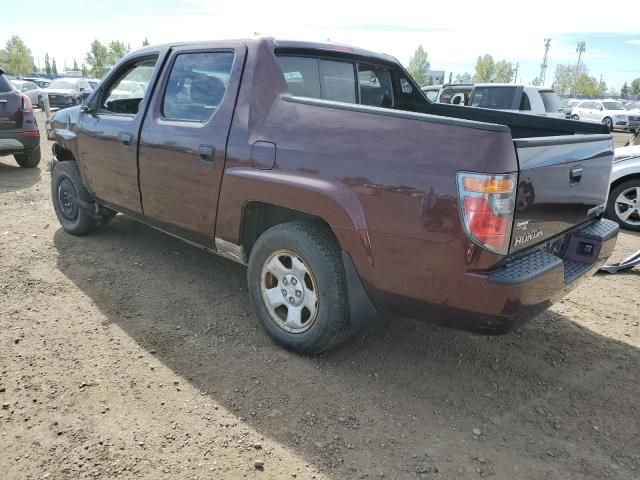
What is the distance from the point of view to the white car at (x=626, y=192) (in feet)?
20.8

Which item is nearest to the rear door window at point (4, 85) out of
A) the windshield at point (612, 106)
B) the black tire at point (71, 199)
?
the black tire at point (71, 199)

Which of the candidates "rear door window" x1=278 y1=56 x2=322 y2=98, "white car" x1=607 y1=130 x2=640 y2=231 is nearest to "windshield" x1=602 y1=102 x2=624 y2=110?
"white car" x1=607 y1=130 x2=640 y2=231

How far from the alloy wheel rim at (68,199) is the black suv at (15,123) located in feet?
12.2

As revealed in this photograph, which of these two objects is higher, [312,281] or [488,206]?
[488,206]

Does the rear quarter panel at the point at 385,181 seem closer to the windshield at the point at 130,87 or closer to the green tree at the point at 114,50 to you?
the windshield at the point at 130,87

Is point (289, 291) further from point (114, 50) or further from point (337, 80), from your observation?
point (114, 50)

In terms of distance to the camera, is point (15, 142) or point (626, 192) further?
point (15, 142)

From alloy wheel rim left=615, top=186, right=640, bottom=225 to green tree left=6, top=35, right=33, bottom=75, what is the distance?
87240 millimetres

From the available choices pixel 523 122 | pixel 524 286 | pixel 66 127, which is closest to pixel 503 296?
pixel 524 286

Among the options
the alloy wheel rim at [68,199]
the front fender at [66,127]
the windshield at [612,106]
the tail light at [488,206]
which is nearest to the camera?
the tail light at [488,206]

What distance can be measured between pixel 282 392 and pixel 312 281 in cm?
63

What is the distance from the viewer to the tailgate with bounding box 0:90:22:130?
7850mm

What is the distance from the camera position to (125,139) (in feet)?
12.8

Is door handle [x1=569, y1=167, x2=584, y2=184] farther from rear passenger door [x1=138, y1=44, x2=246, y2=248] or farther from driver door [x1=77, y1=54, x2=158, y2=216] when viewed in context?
driver door [x1=77, y1=54, x2=158, y2=216]
